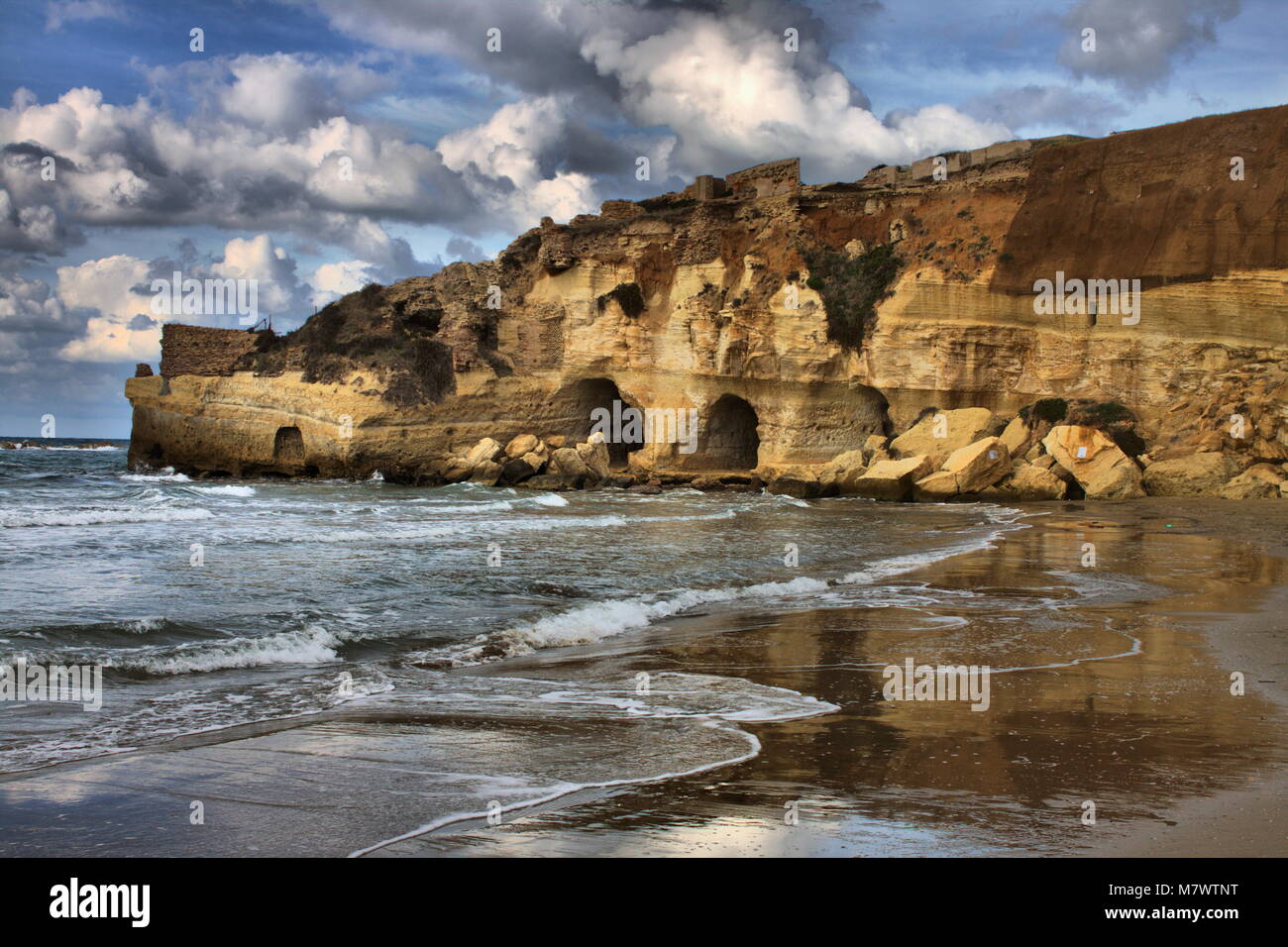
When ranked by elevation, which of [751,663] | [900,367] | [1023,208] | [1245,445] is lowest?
[751,663]

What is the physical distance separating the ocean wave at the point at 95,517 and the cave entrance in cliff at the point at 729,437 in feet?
66.2

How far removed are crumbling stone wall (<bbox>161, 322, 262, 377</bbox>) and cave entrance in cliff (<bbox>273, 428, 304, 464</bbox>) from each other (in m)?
3.22

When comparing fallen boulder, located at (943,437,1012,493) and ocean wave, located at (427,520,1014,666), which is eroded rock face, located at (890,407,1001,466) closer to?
fallen boulder, located at (943,437,1012,493)

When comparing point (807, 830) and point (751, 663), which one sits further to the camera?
point (751, 663)

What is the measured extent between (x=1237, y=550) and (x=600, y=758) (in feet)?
40.2

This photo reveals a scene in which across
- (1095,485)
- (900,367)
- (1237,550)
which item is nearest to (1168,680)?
(1237,550)

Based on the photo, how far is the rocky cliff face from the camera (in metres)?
25.0

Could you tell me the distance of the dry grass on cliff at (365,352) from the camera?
1433 inches

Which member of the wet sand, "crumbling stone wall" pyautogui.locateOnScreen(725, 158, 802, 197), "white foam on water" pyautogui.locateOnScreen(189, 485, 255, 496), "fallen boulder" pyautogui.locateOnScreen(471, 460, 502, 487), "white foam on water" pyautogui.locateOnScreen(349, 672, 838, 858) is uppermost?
"crumbling stone wall" pyautogui.locateOnScreen(725, 158, 802, 197)

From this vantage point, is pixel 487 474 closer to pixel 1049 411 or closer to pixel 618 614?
pixel 1049 411

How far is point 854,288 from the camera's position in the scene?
32.3 m

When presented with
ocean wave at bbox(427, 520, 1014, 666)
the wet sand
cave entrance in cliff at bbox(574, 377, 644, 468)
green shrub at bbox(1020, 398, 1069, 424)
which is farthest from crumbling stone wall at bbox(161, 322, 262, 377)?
the wet sand

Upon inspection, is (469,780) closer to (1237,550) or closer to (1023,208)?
(1237,550)
